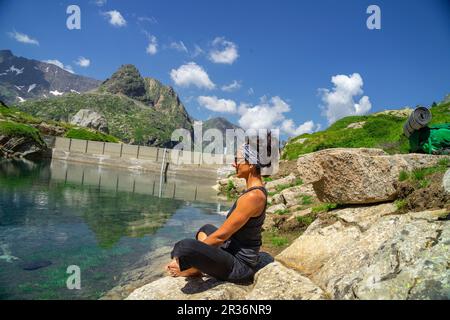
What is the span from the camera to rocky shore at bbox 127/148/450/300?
387 cm

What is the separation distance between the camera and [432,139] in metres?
10.2

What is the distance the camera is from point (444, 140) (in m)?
9.83

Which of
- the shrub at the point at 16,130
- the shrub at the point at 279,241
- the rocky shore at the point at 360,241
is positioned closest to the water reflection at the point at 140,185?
the shrub at the point at 16,130

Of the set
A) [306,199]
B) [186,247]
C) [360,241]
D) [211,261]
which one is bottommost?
[211,261]

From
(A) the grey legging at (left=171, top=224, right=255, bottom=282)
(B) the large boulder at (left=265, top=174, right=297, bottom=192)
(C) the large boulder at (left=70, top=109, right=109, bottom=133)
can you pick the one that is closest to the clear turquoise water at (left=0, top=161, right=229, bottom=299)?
(A) the grey legging at (left=171, top=224, right=255, bottom=282)

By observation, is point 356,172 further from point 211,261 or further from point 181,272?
point 181,272

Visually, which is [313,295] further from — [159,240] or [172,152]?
[172,152]

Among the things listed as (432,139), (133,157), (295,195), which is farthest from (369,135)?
(133,157)

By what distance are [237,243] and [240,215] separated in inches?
25.3

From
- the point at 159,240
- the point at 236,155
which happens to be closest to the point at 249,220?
the point at 236,155

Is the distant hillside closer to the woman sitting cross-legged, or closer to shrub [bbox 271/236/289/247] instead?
shrub [bbox 271/236/289/247]

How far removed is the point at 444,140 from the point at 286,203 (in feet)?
21.0

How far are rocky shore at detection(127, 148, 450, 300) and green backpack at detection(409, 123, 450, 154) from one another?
6.29 ft
